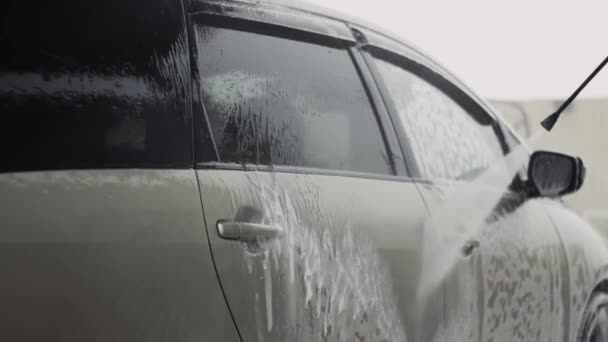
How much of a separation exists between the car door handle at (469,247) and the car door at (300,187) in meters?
0.22

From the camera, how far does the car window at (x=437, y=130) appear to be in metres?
2.76

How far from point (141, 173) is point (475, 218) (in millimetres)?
1394

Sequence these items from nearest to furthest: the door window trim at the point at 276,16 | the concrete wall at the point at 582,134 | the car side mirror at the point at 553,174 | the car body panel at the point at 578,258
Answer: the door window trim at the point at 276,16 → the car side mirror at the point at 553,174 → the car body panel at the point at 578,258 → the concrete wall at the point at 582,134

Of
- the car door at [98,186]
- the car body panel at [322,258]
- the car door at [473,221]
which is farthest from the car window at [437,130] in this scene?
the car door at [98,186]

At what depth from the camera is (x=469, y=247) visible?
9.01ft

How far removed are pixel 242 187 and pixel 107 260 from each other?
385 mm

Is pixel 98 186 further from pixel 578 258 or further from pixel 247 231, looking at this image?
pixel 578 258

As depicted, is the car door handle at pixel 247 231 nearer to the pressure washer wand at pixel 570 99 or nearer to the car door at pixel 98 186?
the car door at pixel 98 186

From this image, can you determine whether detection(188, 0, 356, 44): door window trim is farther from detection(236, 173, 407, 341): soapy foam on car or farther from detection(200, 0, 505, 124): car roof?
detection(236, 173, 407, 341): soapy foam on car

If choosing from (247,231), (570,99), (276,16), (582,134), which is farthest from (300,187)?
(582,134)

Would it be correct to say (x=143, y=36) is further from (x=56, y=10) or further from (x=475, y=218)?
(x=475, y=218)

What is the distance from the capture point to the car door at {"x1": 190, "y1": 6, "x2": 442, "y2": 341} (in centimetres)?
185

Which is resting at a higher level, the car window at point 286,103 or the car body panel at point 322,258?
the car window at point 286,103

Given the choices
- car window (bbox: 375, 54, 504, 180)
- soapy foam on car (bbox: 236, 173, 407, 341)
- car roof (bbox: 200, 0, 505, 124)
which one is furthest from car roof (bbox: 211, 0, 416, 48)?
soapy foam on car (bbox: 236, 173, 407, 341)
